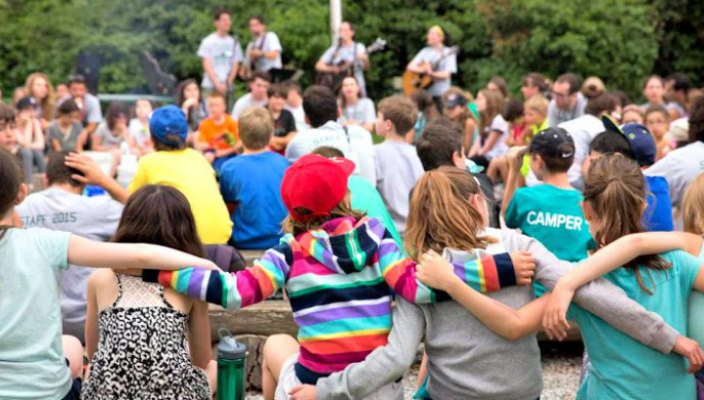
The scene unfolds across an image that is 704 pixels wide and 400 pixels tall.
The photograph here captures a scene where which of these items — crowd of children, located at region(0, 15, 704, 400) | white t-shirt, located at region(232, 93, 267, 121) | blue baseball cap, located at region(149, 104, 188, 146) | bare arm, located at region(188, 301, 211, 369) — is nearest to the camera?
crowd of children, located at region(0, 15, 704, 400)

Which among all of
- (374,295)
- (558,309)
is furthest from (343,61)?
(558,309)

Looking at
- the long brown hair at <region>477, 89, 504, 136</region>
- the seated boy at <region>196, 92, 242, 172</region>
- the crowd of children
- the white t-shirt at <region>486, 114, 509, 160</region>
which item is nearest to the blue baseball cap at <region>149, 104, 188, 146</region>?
the crowd of children

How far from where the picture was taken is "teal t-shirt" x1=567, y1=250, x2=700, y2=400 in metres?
3.32

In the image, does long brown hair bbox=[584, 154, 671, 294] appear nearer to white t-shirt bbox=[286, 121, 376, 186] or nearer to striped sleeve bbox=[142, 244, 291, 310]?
striped sleeve bbox=[142, 244, 291, 310]

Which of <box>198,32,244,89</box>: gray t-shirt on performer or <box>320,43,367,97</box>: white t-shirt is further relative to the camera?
<box>320,43,367,97</box>: white t-shirt

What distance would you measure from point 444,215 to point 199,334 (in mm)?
1072

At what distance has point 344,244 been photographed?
3305mm

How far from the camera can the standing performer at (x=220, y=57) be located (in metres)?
13.6

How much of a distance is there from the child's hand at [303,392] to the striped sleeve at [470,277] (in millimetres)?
466

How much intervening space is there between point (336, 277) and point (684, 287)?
1.23m

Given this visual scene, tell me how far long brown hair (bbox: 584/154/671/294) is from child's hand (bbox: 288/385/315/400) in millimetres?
1150

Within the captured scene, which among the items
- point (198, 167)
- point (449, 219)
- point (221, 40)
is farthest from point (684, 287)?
point (221, 40)

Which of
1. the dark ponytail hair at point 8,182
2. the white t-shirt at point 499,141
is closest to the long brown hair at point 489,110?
the white t-shirt at point 499,141

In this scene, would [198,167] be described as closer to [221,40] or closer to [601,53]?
[221,40]
